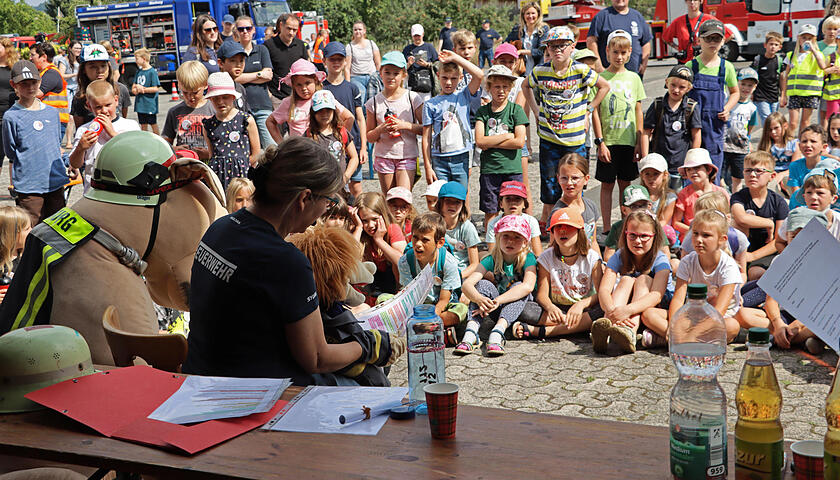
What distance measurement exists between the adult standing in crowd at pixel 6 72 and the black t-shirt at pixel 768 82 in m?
10.1

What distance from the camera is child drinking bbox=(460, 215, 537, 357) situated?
5848mm

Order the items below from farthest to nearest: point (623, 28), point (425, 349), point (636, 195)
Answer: point (623, 28), point (636, 195), point (425, 349)

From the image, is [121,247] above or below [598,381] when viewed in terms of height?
above

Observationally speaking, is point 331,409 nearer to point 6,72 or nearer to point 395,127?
point 395,127

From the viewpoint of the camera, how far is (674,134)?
7.64 metres

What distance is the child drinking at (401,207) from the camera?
6.81 metres

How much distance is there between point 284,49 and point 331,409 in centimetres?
872

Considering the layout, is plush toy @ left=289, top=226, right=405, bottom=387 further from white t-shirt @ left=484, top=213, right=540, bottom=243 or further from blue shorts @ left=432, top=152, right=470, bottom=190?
blue shorts @ left=432, top=152, right=470, bottom=190

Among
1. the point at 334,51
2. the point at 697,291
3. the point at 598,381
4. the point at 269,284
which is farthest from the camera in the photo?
the point at 334,51

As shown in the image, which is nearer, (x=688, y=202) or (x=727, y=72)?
(x=688, y=202)

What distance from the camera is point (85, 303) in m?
3.21

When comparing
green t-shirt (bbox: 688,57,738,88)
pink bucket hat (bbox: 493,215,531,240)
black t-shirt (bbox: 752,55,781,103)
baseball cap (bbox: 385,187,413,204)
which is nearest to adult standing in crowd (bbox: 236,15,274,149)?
baseball cap (bbox: 385,187,413,204)

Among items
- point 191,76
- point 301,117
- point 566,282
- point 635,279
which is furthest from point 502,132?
point 191,76

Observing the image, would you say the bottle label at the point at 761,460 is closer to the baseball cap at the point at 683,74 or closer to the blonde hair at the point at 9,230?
the blonde hair at the point at 9,230
